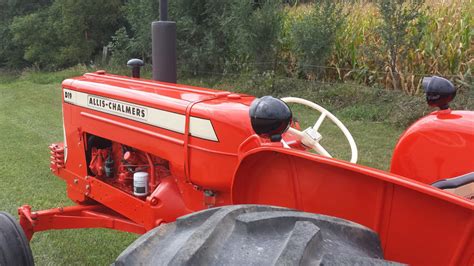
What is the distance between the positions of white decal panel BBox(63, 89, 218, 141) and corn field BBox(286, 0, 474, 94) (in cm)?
576

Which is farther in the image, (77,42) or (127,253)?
(77,42)

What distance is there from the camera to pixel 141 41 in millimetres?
13906

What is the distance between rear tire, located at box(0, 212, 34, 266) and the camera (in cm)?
267

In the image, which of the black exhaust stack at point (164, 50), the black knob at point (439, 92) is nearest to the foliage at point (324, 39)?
the black exhaust stack at point (164, 50)

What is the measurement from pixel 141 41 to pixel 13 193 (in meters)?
9.28

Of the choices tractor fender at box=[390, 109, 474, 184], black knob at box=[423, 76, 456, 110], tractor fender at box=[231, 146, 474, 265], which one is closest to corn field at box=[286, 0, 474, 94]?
black knob at box=[423, 76, 456, 110]

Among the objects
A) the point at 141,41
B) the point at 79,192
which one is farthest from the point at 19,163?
the point at 141,41

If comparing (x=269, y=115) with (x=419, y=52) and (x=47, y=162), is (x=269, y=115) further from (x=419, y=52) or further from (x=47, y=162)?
(x=419, y=52)

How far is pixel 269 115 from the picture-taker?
5.90ft

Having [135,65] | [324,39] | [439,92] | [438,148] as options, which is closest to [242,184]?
[438,148]

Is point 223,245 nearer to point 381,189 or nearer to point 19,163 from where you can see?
point 381,189

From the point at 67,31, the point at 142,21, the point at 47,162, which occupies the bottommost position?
the point at 47,162

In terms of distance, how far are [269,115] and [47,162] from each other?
5.20m

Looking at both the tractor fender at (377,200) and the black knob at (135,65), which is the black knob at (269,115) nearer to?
the tractor fender at (377,200)
